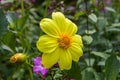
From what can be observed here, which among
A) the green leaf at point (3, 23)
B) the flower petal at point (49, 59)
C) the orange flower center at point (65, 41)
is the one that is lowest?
the flower petal at point (49, 59)

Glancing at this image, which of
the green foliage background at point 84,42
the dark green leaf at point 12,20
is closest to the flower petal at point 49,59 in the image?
the green foliage background at point 84,42

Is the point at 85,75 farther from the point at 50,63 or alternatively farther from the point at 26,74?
the point at 26,74

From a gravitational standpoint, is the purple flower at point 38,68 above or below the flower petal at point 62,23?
below

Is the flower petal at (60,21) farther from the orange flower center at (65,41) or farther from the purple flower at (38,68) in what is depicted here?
the purple flower at (38,68)

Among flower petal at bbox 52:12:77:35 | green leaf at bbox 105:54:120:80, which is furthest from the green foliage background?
flower petal at bbox 52:12:77:35

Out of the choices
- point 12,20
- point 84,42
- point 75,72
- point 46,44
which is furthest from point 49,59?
point 84,42

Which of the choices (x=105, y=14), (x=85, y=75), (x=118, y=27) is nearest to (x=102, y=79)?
(x=85, y=75)

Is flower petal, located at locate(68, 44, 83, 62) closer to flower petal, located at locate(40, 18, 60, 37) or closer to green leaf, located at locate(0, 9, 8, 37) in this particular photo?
flower petal, located at locate(40, 18, 60, 37)
